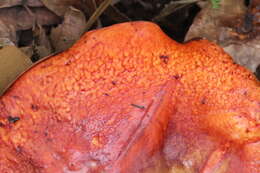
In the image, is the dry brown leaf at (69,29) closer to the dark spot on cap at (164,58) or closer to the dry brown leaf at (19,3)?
the dry brown leaf at (19,3)

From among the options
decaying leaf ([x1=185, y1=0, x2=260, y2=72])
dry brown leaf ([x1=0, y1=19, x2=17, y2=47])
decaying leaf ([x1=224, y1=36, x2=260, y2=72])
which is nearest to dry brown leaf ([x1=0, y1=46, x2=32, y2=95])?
dry brown leaf ([x1=0, y1=19, x2=17, y2=47])

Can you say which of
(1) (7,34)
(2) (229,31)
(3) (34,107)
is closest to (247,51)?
(2) (229,31)

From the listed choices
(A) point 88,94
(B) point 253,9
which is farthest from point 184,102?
(B) point 253,9

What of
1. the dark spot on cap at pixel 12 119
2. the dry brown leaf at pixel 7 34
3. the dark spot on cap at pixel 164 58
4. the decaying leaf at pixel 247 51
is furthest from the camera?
the decaying leaf at pixel 247 51

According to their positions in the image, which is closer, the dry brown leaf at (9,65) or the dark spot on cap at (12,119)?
the dark spot on cap at (12,119)

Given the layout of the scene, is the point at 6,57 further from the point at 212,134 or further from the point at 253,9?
the point at 253,9

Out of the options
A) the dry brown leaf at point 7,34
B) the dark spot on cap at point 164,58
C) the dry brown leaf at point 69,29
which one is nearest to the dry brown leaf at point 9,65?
the dry brown leaf at point 7,34
